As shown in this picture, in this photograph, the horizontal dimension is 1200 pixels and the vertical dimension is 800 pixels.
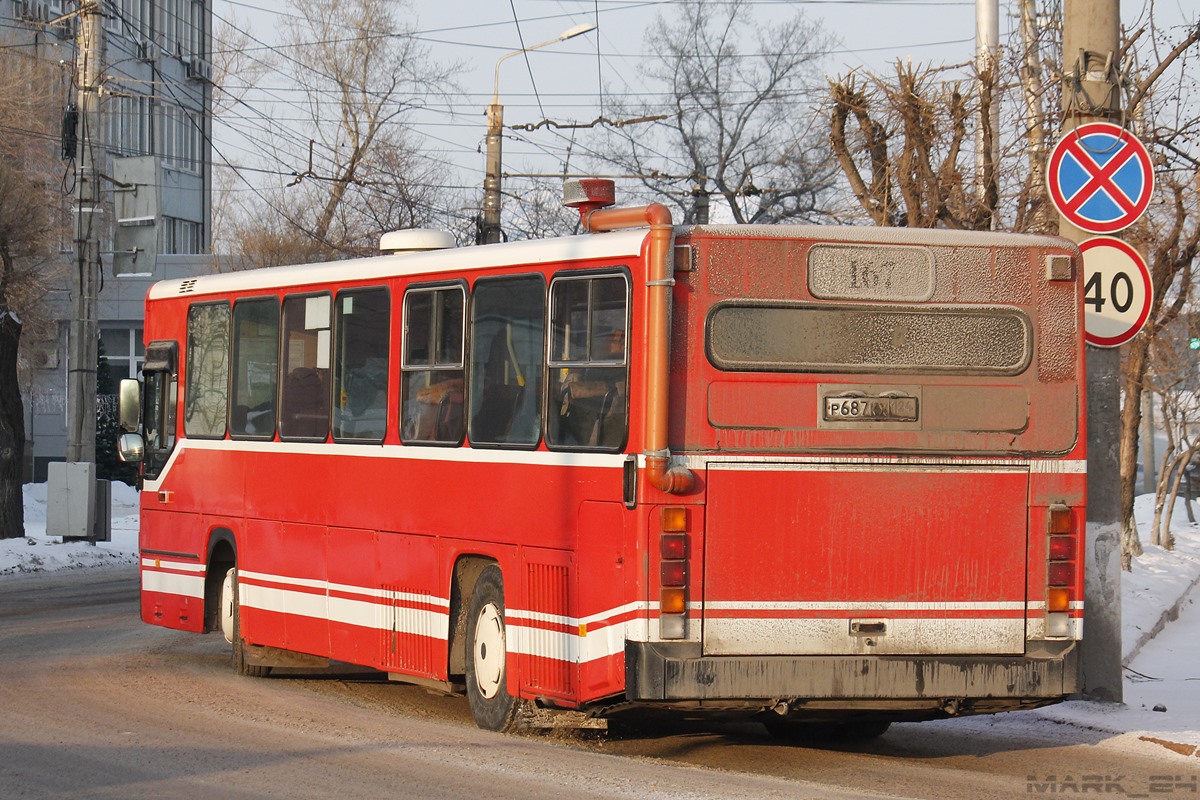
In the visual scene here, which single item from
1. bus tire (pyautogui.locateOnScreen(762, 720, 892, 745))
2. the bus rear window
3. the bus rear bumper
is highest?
the bus rear window

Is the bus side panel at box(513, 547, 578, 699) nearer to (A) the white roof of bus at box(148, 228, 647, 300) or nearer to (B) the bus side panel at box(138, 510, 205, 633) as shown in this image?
(A) the white roof of bus at box(148, 228, 647, 300)

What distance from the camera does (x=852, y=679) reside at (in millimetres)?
8562

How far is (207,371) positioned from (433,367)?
342cm

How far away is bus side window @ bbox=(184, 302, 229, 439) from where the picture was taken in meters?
12.9

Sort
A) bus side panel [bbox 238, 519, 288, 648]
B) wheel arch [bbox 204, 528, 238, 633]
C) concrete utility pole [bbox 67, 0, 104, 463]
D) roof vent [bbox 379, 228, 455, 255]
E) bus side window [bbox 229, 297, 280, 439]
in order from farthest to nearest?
concrete utility pole [bbox 67, 0, 104, 463]
wheel arch [bbox 204, 528, 238, 633]
bus side window [bbox 229, 297, 280, 439]
bus side panel [bbox 238, 519, 288, 648]
roof vent [bbox 379, 228, 455, 255]

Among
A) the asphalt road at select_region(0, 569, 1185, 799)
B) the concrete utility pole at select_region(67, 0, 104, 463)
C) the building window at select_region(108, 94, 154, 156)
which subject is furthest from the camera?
the building window at select_region(108, 94, 154, 156)

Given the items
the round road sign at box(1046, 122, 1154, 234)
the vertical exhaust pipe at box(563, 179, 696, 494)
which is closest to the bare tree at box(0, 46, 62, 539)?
the round road sign at box(1046, 122, 1154, 234)

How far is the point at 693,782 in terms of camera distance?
8.17 m

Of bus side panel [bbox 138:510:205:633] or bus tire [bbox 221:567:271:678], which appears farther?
bus side panel [bbox 138:510:205:633]

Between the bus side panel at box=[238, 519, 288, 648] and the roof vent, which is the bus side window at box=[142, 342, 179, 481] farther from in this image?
the roof vent

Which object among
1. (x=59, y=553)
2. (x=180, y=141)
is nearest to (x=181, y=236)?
(x=180, y=141)

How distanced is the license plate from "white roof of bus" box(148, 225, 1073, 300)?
0.84m

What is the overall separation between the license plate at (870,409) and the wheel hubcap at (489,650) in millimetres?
2380

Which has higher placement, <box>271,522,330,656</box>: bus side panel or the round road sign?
the round road sign
